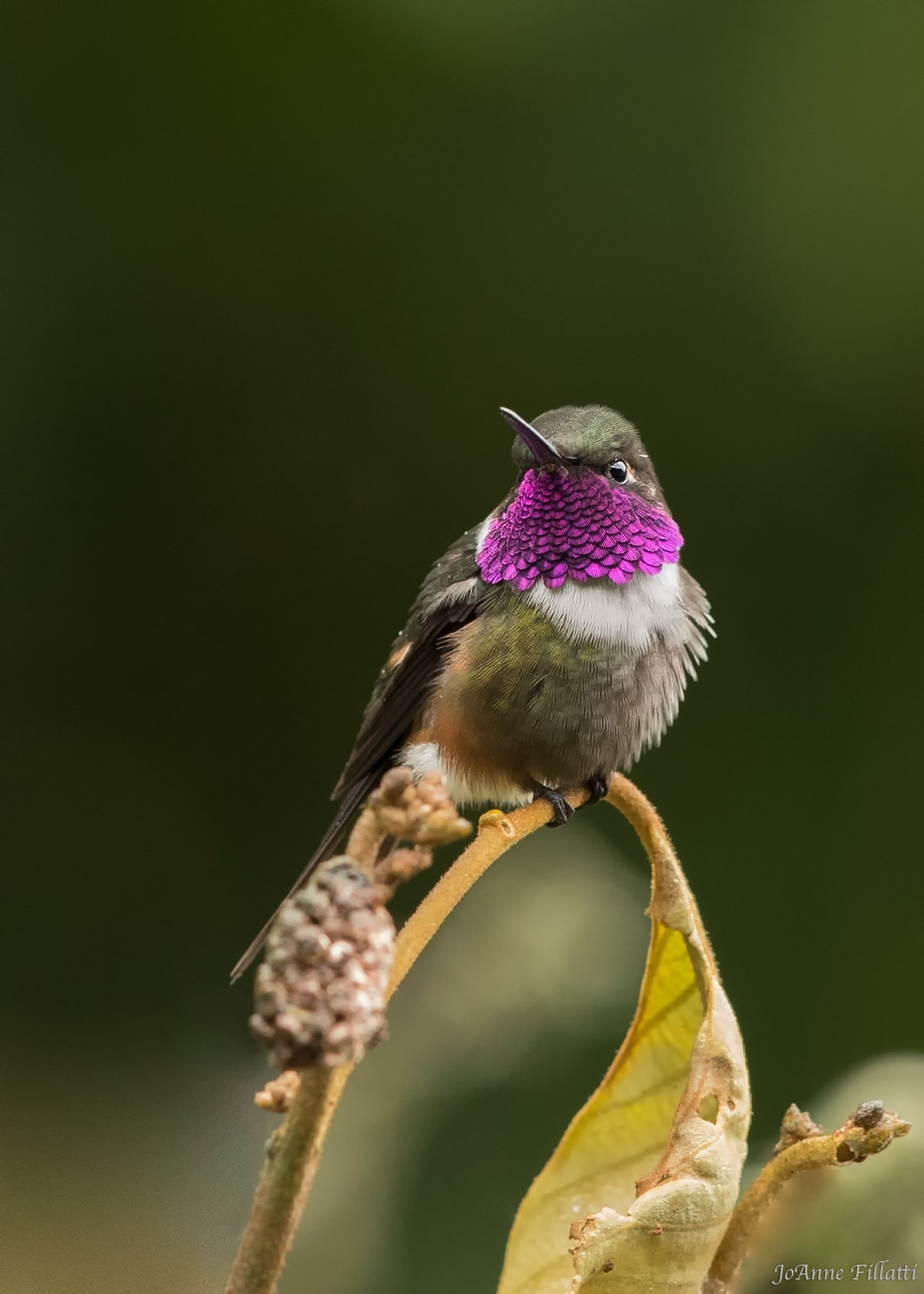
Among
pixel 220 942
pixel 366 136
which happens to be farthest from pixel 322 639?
pixel 366 136

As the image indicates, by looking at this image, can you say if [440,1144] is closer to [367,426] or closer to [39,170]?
[367,426]

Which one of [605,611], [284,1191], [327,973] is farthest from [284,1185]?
[605,611]

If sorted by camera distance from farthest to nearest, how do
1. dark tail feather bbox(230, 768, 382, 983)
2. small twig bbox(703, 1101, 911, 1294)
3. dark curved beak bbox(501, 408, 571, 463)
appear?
dark tail feather bbox(230, 768, 382, 983) → dark curved beak bbox(501, 408, 571, 463) → small twig bbox(703, 1101, 911, 1294)

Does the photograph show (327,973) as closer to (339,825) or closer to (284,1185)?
(284,1185)

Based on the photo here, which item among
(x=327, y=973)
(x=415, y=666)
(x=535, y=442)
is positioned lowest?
(x=415, y=666)

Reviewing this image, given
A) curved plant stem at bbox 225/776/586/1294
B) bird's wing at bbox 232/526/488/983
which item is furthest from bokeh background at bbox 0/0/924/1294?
curved plant stem at bbox 225/776/586/1294

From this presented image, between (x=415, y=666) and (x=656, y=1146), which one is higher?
(x=415, y=666)
